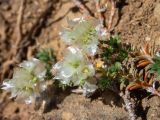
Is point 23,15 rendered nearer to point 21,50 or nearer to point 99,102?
point 21,50

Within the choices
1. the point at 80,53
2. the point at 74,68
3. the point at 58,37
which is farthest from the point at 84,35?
the point at 58,37

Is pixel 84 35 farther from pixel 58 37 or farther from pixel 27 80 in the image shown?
pixel 58 37

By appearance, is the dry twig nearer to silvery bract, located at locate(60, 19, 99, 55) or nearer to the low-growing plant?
the low-growing plant

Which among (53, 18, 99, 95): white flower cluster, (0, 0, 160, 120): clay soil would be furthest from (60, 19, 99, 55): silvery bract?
(0, 0, 160, 120): clay soil

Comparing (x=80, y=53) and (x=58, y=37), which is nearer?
(x=80, y=53)

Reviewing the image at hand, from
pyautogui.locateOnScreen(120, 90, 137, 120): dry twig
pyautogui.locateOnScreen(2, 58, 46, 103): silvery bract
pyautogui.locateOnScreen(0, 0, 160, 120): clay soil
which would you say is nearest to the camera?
pyautogui.locateOnScreen(120, 90, 137, 120): dry twig

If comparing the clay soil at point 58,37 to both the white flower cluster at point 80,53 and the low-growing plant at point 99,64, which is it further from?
the white flower cluster at point 80,53

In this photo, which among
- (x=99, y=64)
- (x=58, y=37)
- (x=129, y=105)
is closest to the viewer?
(x=129, y=105)
